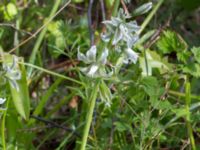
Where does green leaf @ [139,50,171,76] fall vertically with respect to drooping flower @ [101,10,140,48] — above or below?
below

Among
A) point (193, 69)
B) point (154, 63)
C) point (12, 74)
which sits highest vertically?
point (12, 74)

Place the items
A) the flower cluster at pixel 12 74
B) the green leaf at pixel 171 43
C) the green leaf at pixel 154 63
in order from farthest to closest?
1. the green leaf at pixel 154 63
2. the green leaf at pixel 171 43
3. the flower cluster at pixel 12 74

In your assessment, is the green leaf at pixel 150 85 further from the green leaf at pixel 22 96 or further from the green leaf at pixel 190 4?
the green leaf at pixel 190 4

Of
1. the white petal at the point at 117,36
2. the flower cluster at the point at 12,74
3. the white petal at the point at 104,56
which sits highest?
the white petal at the point at 117,36

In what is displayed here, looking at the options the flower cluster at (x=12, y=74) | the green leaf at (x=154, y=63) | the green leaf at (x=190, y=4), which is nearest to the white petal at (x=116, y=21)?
the flower cluster at (x=12, y=74)

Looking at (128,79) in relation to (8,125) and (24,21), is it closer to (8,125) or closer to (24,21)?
(8,125)

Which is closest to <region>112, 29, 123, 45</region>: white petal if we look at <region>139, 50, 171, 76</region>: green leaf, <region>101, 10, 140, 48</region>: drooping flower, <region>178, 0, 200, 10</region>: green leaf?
<region>101, 10, 140, 48</region>: drooping flower

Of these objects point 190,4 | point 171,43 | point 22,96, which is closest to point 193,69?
point 171,43

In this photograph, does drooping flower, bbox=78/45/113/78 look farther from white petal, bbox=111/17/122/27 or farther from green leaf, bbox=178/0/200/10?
green leaf, bbox=178/0/200/10

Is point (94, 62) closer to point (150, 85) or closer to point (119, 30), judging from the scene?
point (119, 30)

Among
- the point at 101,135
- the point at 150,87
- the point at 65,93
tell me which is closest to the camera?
the point at 150,87

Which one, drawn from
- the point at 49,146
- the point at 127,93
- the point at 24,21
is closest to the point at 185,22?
the point at 24,21
